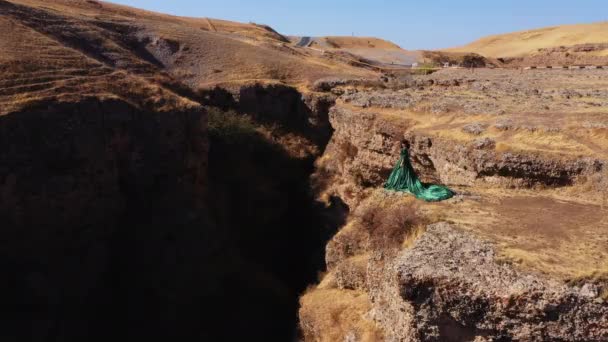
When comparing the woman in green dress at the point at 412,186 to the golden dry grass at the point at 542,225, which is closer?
the golden dry grass at the point at 542,225

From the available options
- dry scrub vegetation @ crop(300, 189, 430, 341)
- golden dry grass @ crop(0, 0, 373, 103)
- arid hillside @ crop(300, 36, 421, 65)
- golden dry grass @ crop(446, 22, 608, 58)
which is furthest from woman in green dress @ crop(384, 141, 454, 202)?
golden dry grass @ crop(446, 22, 608, 58)

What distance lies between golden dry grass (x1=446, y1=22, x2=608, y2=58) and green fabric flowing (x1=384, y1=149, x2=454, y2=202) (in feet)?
182

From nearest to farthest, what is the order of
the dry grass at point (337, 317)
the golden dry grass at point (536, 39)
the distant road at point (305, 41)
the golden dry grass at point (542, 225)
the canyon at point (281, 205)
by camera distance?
the golden dry grass at point (542, 225) < the canyon at point (281, 205) < the dry grass at point (337, 317) < the golden dry grass at point (536, 39) < the distant road at point (305, 41)

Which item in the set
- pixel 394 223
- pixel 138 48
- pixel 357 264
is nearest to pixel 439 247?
pixel 394 223

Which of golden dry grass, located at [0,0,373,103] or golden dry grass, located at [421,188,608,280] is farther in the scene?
golden dry grass, located at [0,0,373,103]

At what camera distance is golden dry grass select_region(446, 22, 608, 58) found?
62.2 meters

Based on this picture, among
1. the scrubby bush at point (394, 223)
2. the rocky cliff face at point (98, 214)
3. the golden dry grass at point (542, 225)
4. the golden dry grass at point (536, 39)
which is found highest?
the golden dry grass at point (536, 39)

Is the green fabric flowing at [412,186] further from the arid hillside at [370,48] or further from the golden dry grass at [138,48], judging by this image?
the arid hillside at [370,48]

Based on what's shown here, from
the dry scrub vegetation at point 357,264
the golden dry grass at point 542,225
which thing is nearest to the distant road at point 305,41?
the dry scrub vegetation at point 357,264

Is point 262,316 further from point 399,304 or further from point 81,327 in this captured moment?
point 399,304

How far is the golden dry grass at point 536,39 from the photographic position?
6223 cm

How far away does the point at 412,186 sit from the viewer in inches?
512

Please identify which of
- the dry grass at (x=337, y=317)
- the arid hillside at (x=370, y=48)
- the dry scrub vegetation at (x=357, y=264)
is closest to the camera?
the dry scrub vegetation at (x=357, y=264)

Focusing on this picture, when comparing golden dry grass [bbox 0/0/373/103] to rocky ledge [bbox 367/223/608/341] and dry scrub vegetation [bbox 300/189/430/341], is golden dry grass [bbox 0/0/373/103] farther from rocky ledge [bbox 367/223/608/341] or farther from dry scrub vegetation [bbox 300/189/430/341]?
rocky ledge [bbox 367/223/608/341]
